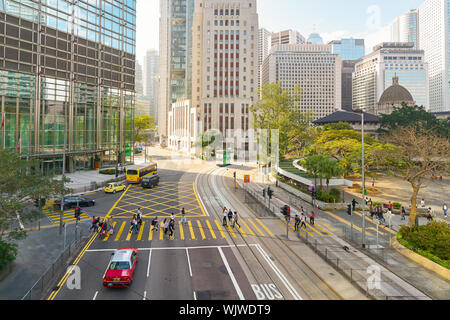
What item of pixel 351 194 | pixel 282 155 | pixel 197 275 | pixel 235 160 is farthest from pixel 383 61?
pixel 197 275

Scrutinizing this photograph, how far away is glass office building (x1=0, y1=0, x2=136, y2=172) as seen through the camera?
40281 mm

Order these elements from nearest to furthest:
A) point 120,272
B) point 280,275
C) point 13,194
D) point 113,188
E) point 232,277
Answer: point 120,272, point 232,277, point 280,275, point 13,194, point 113,188

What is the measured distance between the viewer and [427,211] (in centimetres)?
3084

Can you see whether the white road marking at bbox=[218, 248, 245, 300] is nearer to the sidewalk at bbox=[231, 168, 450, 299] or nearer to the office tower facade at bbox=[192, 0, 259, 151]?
the sidewalk at bbox=[231, 168, 450, 299]

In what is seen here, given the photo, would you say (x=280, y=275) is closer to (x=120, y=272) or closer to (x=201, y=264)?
(x=201, y=264)

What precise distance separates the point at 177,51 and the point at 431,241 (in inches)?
5766

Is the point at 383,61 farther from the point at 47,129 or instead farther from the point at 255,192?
the point at 47,129

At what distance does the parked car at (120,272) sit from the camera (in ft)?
46.8

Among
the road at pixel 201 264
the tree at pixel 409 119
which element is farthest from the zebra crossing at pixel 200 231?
the tree at pixel 409 119

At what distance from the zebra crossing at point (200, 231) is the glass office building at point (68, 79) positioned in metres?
14.0

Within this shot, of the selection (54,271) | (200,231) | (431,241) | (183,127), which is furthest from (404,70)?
(54,271)

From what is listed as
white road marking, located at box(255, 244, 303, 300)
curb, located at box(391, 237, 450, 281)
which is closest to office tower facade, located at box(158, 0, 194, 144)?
white road marking, located at box(255, 244, 303, 300)

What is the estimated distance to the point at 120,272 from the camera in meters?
14.5

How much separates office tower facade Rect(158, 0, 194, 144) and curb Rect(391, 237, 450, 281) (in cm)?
13191
